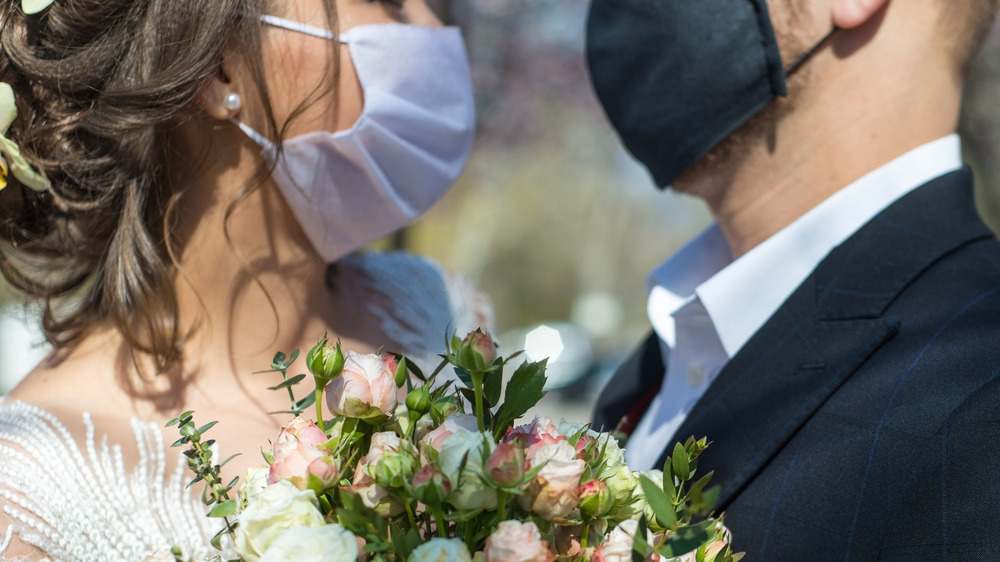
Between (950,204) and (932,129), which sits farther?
(932,129)

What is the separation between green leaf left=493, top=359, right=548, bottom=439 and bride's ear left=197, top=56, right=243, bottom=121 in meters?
1.21

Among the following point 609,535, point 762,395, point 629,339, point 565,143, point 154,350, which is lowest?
point 629,339

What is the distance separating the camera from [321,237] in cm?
219

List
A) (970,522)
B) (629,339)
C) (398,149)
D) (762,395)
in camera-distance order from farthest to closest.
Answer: (629,339) → (398,149) → (762,395) → (970,522)

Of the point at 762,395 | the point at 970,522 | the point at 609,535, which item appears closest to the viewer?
the point at 609,535

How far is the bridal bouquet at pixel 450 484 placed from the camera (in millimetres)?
900

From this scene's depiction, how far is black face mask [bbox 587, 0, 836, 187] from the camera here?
6.89 ft

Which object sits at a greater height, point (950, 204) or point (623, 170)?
point (623, 170)

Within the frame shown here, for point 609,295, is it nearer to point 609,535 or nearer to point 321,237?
point 321,237

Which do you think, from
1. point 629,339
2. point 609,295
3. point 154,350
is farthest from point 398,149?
point 609,295

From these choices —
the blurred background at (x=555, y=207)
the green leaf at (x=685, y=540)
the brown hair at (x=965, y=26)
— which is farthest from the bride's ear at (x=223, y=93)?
the blurred background at (x=555, y=207)

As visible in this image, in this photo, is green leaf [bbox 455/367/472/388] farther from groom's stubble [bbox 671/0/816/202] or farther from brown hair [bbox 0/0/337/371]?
groom's stubble [bbox 671/0/816/202]

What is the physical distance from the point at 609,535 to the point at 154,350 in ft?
4.48

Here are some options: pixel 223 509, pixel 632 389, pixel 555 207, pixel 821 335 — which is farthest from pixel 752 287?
pixel 555 207
